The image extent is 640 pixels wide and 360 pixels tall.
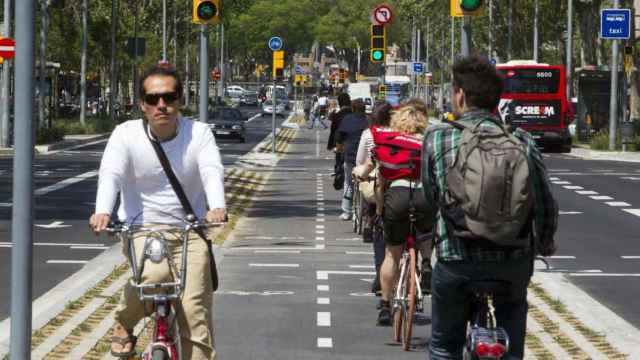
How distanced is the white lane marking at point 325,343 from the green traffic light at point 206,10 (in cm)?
856

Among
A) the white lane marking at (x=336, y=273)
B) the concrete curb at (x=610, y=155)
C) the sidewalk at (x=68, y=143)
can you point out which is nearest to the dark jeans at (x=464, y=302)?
the white lane marking at (x=336, y=273)

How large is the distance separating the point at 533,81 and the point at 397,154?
159ft

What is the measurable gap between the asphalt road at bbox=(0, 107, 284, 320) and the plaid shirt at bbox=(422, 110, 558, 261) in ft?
21.7

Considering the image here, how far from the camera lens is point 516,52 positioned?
96.4m

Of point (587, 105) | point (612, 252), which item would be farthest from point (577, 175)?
point (587, 105)

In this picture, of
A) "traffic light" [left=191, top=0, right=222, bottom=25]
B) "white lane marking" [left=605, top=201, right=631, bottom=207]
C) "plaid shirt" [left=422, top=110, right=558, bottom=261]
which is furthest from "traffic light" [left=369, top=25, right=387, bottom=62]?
"plaid shirt" [left=422, top=110, right=558, bottom=261]

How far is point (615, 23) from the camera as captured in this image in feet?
174

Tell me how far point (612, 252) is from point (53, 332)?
970 cm

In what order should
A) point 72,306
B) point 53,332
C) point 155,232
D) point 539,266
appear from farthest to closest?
point 539,266, point 72,306, point 53,332, point 155,232

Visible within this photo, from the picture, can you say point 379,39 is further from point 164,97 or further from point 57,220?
point 164,97

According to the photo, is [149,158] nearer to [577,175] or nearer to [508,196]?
[508,196]

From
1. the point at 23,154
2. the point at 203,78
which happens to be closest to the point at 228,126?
the point at 203,78

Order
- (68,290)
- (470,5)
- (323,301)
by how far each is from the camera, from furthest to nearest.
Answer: (470,5)
(68,290)
(323,301)

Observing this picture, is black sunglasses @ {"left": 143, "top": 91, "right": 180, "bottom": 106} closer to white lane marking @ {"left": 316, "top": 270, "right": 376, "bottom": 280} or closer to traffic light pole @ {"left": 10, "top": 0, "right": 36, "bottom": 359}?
traffic light pole @ {"left": 10, "top": 0, "right": 36, "bottom": 359}
